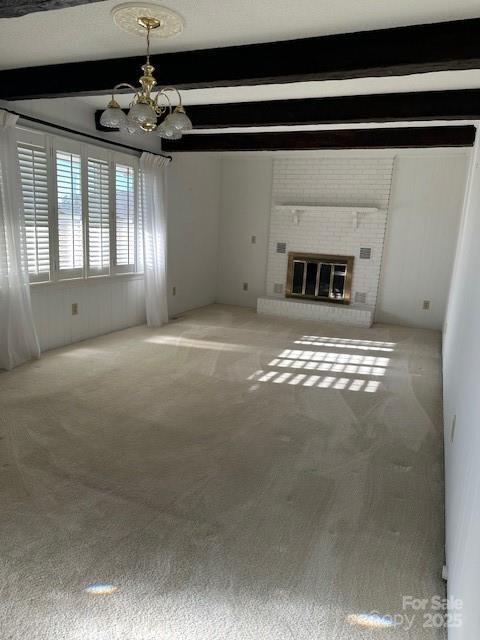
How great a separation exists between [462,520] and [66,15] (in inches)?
126

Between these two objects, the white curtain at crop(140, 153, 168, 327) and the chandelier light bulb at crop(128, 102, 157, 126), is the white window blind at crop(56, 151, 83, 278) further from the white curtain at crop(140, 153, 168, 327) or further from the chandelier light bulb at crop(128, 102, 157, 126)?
the chandelier light bulb at crop(128, 102, 157, 126)

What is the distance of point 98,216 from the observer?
4.84 meters

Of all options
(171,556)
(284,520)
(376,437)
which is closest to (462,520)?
(284,520)

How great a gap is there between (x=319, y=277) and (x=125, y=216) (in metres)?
3.39

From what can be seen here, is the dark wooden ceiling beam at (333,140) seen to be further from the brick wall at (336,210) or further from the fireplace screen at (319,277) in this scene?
the fireplace screen at (319,277)

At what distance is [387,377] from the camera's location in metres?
4.25

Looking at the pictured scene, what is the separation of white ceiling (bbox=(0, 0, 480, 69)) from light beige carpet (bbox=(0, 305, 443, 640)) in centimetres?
252

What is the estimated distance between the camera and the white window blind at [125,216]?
513cm

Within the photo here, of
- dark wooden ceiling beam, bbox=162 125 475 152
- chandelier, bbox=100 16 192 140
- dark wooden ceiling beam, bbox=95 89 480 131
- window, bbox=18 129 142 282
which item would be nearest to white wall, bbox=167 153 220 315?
dark wooden ceiling beam, bbox=162 125 475 152

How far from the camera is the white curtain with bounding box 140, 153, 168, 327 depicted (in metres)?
5.42

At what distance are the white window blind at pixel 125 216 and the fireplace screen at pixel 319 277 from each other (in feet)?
9.53

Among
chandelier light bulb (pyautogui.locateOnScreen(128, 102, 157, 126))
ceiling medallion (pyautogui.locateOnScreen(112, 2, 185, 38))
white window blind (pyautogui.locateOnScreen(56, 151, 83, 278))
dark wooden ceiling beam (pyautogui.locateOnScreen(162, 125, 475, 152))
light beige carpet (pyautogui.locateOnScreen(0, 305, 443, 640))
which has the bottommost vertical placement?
light beige carpet (pyautogui.locateOnScreen(0, 305, 443, 640))

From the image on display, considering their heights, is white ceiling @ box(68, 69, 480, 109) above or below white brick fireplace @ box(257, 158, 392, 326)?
above

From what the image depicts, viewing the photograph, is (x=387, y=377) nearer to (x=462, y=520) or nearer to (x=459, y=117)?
(x=459, y=117)
